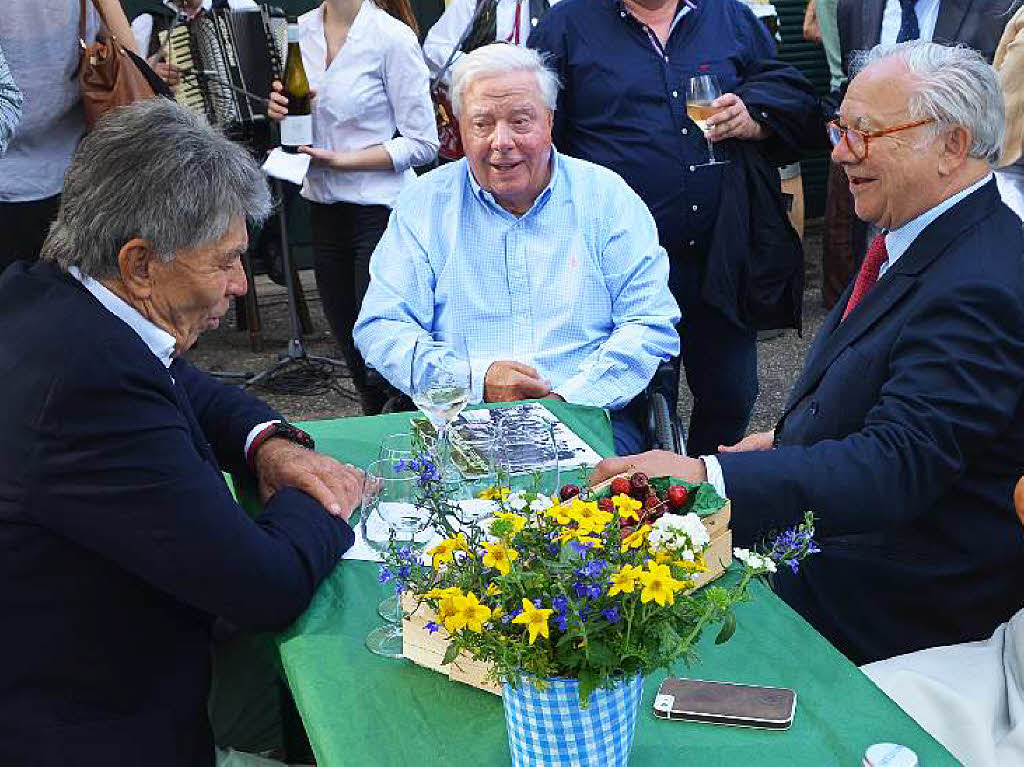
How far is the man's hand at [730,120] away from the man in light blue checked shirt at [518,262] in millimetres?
697

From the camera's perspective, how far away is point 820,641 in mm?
1816

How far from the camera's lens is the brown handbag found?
4289mm

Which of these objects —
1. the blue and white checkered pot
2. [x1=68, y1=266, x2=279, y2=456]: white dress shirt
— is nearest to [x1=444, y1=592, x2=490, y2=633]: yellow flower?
the blue and white checkered pot

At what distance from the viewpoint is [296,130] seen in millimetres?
5051

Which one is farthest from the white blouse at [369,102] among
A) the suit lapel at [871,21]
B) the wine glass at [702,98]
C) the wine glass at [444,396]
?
the wine glass at [444,396]

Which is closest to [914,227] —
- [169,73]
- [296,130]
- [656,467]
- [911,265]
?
[911,265]

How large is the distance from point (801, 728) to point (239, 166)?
4.35 ft

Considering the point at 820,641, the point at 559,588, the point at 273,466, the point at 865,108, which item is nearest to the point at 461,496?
the point at 273,466

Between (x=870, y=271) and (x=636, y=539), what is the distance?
169 cm

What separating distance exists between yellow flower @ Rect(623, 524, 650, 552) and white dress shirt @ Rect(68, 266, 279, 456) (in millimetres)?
944

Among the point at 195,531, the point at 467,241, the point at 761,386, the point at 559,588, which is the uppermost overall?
the point at 559,588

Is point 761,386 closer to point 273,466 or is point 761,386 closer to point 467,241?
point 467,241

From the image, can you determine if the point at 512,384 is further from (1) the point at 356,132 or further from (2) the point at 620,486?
(1) the point at 356,132

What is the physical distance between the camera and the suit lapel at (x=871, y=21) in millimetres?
5051
